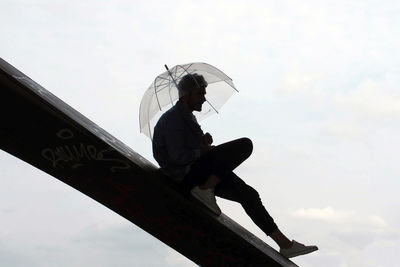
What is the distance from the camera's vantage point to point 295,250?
7.23 m

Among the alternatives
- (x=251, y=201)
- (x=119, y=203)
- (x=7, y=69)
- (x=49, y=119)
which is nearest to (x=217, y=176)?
(x=251, y=201)

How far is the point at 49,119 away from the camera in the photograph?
19.3ft

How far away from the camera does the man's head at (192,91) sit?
6887mm

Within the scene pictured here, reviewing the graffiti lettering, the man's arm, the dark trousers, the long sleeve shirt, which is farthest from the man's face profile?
the graffiti lettering

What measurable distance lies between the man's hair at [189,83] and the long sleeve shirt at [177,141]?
15cm

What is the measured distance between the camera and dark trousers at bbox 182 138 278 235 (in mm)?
6711

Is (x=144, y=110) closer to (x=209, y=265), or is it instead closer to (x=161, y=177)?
(x=161, y=177)

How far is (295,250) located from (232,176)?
94cm

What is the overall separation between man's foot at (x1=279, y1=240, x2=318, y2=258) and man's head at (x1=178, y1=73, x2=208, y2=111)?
5.23ft

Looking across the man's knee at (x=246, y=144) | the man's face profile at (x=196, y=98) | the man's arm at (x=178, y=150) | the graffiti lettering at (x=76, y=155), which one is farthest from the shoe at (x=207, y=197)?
the graffiti lettering at (x=76, y=155)

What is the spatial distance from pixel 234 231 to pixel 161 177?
90 centimetres

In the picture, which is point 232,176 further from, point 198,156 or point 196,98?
point 196,98

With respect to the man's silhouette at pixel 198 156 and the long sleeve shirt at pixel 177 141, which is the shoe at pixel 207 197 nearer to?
the man's silhouette at pixel 198 156

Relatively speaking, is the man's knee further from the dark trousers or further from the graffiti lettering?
the graffiti lettering
